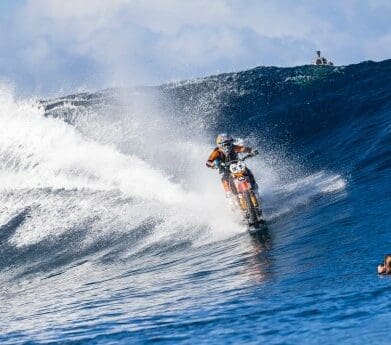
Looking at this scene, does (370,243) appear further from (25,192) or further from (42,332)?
(25,192)

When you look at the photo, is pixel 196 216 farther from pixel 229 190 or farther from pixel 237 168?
pixel 237 168

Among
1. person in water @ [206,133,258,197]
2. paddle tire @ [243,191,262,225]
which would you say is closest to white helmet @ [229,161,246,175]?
person in water @ [206,133,258,197]

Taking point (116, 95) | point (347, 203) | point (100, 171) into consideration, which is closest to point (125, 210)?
point (100, 171)

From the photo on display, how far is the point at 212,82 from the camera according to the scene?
33812mm

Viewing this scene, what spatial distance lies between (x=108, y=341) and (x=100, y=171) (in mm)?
14646

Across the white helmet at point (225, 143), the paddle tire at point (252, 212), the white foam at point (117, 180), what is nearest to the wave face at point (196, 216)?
the white foam at point (117, 180)

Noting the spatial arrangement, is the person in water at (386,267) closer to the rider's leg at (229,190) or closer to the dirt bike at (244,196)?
the dirt bike at (244,196)

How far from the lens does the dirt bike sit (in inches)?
529

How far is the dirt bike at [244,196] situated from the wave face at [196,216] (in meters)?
0.39

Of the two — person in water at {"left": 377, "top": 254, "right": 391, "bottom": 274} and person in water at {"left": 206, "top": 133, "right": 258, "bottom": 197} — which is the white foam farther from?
person in water at {"left": 377, "top": 254, "right": 391, "bottom": 274}

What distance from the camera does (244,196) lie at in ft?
44.5

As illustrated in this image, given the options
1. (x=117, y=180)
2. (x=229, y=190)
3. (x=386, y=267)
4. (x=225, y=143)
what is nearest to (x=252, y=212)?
(x=229, y=190)

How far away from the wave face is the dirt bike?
0.39 metres

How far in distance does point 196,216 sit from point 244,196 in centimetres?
220
